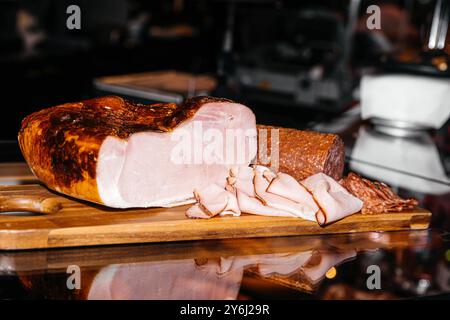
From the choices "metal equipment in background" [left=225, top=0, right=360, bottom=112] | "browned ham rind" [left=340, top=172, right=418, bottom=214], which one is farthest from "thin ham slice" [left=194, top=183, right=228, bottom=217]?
"metal equipment in background" [left=225, top=0, right=360, bottom=112]

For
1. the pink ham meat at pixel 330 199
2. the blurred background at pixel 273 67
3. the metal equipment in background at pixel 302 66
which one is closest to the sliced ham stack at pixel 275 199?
the pink ham meat at pixel 330 199

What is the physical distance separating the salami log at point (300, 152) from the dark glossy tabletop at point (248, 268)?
0.87ft

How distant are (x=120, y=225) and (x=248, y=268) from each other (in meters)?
0.34

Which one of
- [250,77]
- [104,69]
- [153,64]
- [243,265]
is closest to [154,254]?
[243,265]

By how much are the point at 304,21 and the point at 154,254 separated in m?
4.42

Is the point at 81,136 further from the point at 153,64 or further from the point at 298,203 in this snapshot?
the point at 153,64

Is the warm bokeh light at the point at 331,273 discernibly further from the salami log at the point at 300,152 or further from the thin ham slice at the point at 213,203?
the salami log at the point at 300,152

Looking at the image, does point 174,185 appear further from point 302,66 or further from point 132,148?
point 302,66

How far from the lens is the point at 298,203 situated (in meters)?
1.57

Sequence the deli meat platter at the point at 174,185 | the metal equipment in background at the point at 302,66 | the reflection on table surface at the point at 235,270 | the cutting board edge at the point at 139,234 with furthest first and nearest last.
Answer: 1. the metal equipment in background at the point at 302,66
2. the deli meat platter at the point at 174,185
3. the cutting board edge at the point at 139,234
4. the reflection on table surface at the point at 235,270

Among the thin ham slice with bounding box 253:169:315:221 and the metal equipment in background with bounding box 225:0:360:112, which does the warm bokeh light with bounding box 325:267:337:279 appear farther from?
the metal equipment in background with bounding box 225:0:360:112

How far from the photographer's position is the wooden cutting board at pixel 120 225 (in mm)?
1335

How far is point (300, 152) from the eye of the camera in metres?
1.79

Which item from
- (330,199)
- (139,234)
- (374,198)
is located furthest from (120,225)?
(374,198)
